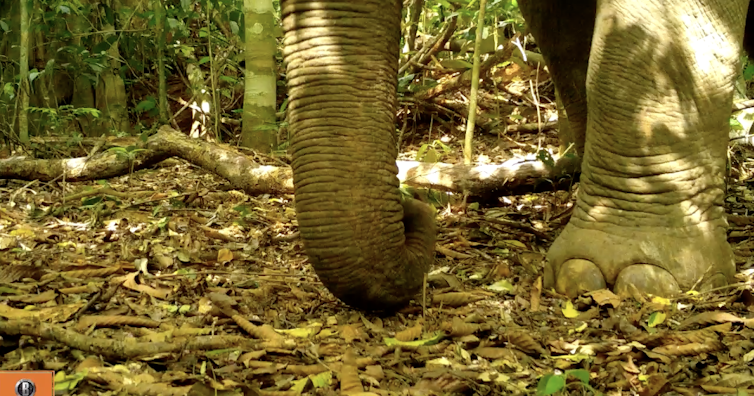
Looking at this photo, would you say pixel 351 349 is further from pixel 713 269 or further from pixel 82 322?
pixel 713 269

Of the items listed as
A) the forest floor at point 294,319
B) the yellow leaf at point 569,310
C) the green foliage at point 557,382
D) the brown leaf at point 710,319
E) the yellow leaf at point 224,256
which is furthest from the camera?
the yellow leaf at point 224,256

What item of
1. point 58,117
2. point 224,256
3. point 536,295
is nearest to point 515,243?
point 536,295

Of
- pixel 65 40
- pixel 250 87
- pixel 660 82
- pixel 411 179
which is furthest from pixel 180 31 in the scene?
pixel 660 82

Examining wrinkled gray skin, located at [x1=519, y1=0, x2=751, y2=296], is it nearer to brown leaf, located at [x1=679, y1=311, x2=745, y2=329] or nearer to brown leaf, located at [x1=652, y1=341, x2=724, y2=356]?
brown leaf, located at [x1=679, y1=311, x2=745, y2=329]

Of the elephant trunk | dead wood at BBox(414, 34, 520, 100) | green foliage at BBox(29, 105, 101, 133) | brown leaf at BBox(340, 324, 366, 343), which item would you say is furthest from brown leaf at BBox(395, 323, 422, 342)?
dead wood at BBox(414, 34, 520, 100)

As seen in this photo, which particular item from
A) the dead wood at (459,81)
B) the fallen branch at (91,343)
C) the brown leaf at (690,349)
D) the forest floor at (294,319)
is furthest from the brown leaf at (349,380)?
the dead wood at (459,81)

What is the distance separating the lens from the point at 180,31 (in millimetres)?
7074

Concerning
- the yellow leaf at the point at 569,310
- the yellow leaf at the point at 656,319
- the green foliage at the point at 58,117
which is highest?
the green foliage at the point at 58,117

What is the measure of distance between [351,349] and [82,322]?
34.8 inches

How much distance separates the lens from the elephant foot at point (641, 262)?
325 centimetres

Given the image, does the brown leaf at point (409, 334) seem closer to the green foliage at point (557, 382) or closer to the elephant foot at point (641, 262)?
the green foliage at point (557, 382)

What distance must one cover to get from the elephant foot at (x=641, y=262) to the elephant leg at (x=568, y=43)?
6.25 ft

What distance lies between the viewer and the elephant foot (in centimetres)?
325

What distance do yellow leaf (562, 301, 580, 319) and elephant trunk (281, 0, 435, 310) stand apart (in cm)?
92
